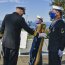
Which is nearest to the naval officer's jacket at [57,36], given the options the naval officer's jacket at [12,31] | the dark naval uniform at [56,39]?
the dark naval uniform at [56,39]

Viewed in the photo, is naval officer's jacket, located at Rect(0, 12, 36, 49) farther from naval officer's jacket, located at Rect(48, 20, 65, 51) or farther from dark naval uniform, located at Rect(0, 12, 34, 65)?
naval officer's jacket, located at Rect(48, 20, 65, 51)

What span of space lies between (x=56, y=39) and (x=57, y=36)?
64mm

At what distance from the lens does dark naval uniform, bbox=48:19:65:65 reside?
6.87m

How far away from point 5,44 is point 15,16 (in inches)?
27.9

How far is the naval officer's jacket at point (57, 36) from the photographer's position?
686cm

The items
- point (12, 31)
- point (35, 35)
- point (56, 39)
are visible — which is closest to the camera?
point (56, 39)

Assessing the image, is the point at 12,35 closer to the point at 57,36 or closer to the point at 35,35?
the point at 35,35

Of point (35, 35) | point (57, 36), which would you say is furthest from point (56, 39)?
point (35, 35)

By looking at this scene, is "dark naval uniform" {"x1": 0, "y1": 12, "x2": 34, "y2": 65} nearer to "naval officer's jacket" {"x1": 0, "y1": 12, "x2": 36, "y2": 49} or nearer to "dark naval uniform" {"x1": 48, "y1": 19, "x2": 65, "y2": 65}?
"naval officer's jacket" {"x1": 0, "y1": 12, "x2": 36, "y2": 49}

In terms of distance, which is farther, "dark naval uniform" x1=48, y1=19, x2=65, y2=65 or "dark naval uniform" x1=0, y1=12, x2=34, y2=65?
"dark naval uniform" x1=0, y1=12, x2=34, y2=65

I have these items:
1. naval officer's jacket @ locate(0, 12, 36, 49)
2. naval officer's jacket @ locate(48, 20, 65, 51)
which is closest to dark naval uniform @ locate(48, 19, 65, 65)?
naval officer's jacket @ locate(48, 20, 65, 51)

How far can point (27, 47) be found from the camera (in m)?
13.6

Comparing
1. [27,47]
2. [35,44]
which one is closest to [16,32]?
[35,44]

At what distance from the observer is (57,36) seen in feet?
22.6
